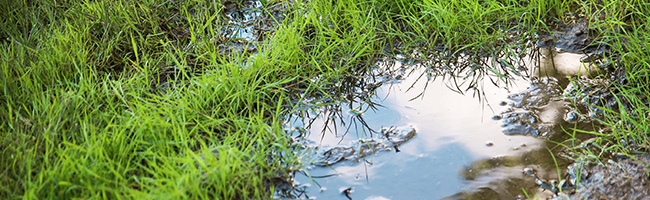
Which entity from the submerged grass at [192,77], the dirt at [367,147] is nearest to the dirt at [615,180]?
the submerged grass at [192,77]

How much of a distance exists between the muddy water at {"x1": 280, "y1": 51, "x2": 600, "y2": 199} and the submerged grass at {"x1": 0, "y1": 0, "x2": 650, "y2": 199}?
18 cm

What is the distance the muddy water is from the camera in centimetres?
234

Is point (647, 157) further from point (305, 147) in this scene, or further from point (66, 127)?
point (66, 127)

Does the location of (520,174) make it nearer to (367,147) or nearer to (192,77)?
(367,147)

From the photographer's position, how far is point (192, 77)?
9.30ft

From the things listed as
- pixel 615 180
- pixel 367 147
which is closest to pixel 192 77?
pixel 367 147

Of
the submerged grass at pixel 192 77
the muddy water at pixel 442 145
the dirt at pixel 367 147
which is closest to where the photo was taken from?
the submerged grass at pixel 192 77

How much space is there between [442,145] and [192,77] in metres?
1.32

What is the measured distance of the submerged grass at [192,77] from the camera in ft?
7.23

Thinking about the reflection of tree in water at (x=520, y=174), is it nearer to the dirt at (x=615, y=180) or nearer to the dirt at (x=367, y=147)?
the dirt at (x=615, y=180)

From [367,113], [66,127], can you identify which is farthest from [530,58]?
[66,127]

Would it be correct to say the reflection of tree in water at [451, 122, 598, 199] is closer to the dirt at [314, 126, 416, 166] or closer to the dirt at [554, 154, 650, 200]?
the dirt at [554, 154, 650, 200]

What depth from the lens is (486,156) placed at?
248cm

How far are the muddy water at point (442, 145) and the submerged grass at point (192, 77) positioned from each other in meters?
0.18
